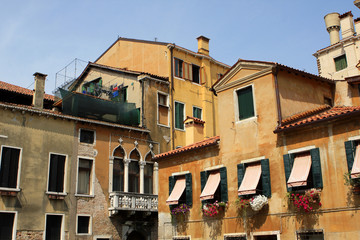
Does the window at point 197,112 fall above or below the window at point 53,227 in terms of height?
above

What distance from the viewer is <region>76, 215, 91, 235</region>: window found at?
20.4 meters

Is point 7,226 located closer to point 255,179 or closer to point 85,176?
point 85,176

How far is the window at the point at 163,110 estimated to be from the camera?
25359mm

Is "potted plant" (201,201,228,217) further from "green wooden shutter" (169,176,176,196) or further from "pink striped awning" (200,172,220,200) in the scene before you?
"green wooden shutter" (169,176,176,196)

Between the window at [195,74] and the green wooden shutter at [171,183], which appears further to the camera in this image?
the window at [195,74]

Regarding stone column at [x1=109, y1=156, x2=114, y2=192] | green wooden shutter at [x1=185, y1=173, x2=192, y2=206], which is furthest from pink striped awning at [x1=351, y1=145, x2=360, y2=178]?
stone column at [x1=109, y1=156, x2=114, y2=192]

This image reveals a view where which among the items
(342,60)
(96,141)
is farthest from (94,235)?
(342,60)

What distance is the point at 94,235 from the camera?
20719 millimetres

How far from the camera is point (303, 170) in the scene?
13250 mm

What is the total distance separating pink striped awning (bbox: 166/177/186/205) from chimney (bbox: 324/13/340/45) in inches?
872

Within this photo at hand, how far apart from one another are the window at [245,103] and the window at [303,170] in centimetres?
256

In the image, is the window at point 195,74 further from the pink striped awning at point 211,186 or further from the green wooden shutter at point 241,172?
the green wooden shutter at point 241,172

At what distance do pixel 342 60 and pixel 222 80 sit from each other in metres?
19.7

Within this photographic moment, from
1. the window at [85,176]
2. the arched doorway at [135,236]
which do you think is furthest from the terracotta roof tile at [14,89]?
the arched doorway at [135,236]
